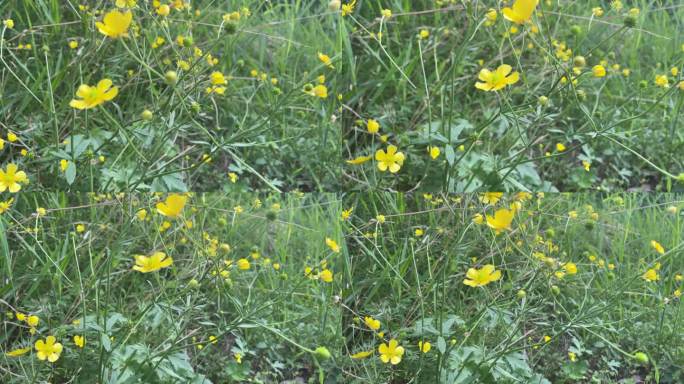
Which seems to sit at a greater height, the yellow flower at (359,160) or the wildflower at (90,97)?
the wildflower at (90,97)

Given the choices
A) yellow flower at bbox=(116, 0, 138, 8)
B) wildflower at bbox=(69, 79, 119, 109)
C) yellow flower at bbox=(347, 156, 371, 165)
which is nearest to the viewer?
wildflower at bbox=(69, 79, 119, 109)

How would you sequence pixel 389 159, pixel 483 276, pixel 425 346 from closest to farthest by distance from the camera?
pixel 483 276 → pixel 425 346 → pixel 389 159

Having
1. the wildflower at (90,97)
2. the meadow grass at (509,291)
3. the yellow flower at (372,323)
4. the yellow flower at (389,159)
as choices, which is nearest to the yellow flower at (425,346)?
the meadow grass at (509,291)

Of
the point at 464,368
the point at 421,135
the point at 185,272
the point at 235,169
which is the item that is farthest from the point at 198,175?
the point at 464,368

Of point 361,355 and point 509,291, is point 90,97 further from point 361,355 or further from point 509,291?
point 509,291

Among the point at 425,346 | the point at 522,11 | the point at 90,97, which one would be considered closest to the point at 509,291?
the point at 425,346

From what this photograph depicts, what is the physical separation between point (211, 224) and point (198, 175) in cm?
17

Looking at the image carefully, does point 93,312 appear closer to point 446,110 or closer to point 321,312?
point 321,312

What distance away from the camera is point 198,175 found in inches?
88.8

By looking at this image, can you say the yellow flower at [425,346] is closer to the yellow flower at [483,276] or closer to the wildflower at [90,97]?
the yellow flower at [483,276]

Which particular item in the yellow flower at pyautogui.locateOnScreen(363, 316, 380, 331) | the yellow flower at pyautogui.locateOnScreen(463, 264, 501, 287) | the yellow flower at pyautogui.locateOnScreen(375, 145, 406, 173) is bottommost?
the yellow flower at pyautogui.locateOnScreen(363, 316, 380, 331)

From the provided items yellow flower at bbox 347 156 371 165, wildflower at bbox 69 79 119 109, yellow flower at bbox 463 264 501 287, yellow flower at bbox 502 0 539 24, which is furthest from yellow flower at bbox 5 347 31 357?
yellow flower at bbox 502 0 539 24

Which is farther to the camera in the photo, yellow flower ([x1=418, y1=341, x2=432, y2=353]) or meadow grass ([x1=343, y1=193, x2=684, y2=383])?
meadow grass ([x1=343, y1=193, x2=684, y2=383])

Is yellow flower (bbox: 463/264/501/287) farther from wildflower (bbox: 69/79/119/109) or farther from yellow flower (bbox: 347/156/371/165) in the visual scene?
wildflower (bbox: 69/79/119/109)
